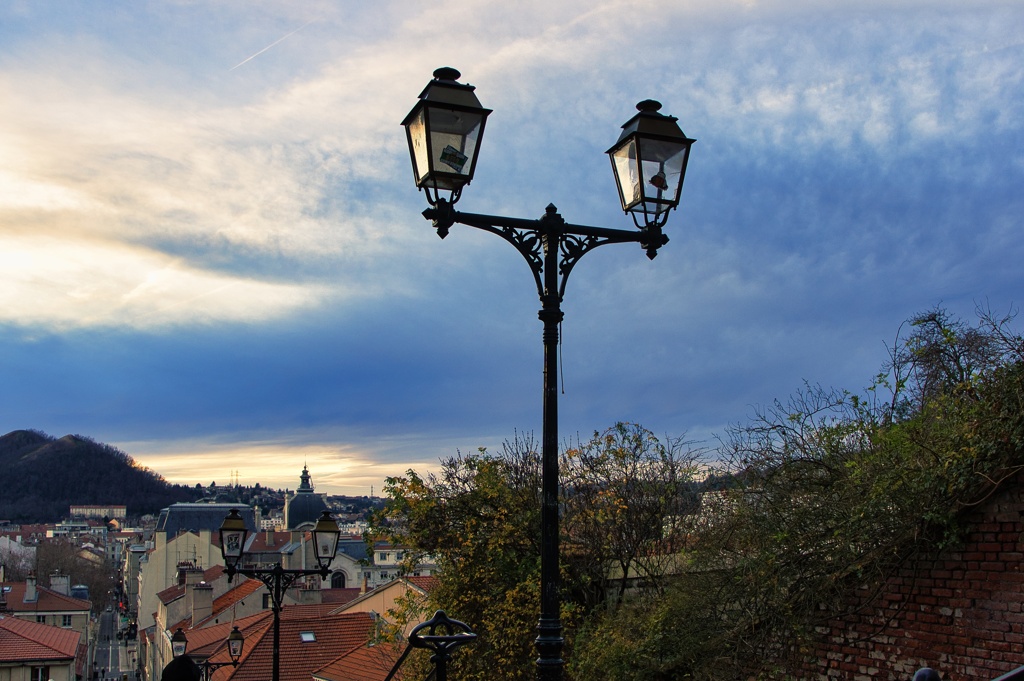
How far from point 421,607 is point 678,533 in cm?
555

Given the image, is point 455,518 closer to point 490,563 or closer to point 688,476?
point 490,563

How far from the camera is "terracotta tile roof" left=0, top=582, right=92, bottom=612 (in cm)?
6738

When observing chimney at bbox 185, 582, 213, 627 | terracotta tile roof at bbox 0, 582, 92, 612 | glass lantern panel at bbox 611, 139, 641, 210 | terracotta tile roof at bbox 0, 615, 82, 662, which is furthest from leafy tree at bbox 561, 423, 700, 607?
terracotta tile roof at bbox 0, 582, 92, 612

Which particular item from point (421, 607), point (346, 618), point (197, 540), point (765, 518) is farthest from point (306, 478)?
point (765, 518)

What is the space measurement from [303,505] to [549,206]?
8954cm

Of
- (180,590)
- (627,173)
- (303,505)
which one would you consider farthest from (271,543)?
(627,173)

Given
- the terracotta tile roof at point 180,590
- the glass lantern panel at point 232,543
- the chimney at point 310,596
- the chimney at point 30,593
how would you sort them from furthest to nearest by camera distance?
1. the chimney at point 30,593
2. the terracotta tile roof at point 180,590
3. the chimney at point 310,596
4. the glass lantern panel at point 232,543

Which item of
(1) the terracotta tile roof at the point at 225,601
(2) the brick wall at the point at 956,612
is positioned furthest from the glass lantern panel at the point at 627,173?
(1) the terracotta tile roof at the point at 225,601

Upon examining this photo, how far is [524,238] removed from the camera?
596cm

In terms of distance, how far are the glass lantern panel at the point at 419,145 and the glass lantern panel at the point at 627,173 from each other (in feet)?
4.86

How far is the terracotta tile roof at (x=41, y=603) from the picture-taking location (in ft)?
→ 221

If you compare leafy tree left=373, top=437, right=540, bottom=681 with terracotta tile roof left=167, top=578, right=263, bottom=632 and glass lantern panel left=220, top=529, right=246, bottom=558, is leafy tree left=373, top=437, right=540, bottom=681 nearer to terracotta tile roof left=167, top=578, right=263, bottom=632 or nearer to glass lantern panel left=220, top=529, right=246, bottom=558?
glass lantern panel left=220, top=529, right=246, bottom=558

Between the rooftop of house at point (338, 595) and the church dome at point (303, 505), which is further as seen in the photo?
the church dome at point (303, 505)

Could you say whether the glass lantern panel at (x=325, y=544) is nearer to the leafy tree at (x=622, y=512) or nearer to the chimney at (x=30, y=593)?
the leafy tree at (x=622, y=512)
